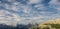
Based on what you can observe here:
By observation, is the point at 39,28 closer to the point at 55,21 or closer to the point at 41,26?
the point at 41,26

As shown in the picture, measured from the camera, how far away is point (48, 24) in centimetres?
4022

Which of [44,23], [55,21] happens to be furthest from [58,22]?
[44,23]

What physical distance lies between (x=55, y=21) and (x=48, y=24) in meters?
2.35

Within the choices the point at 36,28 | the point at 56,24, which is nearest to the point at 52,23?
the point at 56,24

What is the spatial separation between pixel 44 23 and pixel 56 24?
267 centimetres

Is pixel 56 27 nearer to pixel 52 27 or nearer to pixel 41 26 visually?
pixel 52 27

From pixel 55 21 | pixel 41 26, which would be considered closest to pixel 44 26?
pixel 41 26

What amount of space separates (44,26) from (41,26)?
2.18 feet

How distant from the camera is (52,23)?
40.7 meters

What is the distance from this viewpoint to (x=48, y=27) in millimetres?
39656

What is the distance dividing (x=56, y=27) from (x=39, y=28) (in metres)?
3.73

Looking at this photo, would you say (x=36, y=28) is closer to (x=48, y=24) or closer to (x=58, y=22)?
(x=48, y=24)

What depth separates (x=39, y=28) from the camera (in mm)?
39844

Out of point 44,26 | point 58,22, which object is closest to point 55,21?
point 58,22
